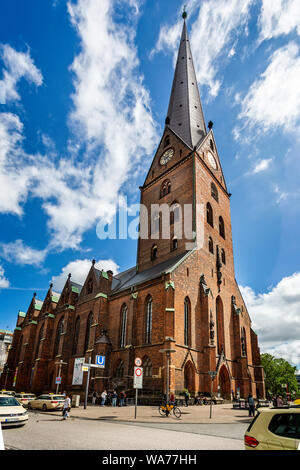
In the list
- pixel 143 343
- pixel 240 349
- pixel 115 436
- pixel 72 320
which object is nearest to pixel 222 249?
pixel 240 349

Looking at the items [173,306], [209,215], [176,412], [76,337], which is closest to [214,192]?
[209,215]

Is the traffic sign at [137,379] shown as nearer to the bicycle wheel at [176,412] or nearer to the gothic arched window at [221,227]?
the bicycle wheel at [176,412]

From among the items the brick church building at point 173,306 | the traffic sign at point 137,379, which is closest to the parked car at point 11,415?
the traffic sign at point 137,379

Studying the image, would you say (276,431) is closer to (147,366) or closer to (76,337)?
(147,366)

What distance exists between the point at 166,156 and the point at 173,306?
2264cm

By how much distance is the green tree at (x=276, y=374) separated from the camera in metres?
66.0

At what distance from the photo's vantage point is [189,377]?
24281 mm

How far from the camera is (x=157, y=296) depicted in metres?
26.2

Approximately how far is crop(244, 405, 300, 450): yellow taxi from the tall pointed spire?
3434 centimetres

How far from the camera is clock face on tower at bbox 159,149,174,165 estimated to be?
128ft

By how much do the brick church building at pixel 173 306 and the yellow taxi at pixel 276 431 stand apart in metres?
18.0

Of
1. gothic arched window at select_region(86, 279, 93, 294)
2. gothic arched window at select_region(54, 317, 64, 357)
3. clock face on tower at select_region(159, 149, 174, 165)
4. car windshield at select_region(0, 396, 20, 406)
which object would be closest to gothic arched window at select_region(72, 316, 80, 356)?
gothic arched window at select_region(54, 317, 64, 357)

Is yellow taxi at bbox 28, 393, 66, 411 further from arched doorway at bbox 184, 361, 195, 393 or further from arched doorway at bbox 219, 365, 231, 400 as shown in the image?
arched doorway at bbox 219, 365, 231, 400
